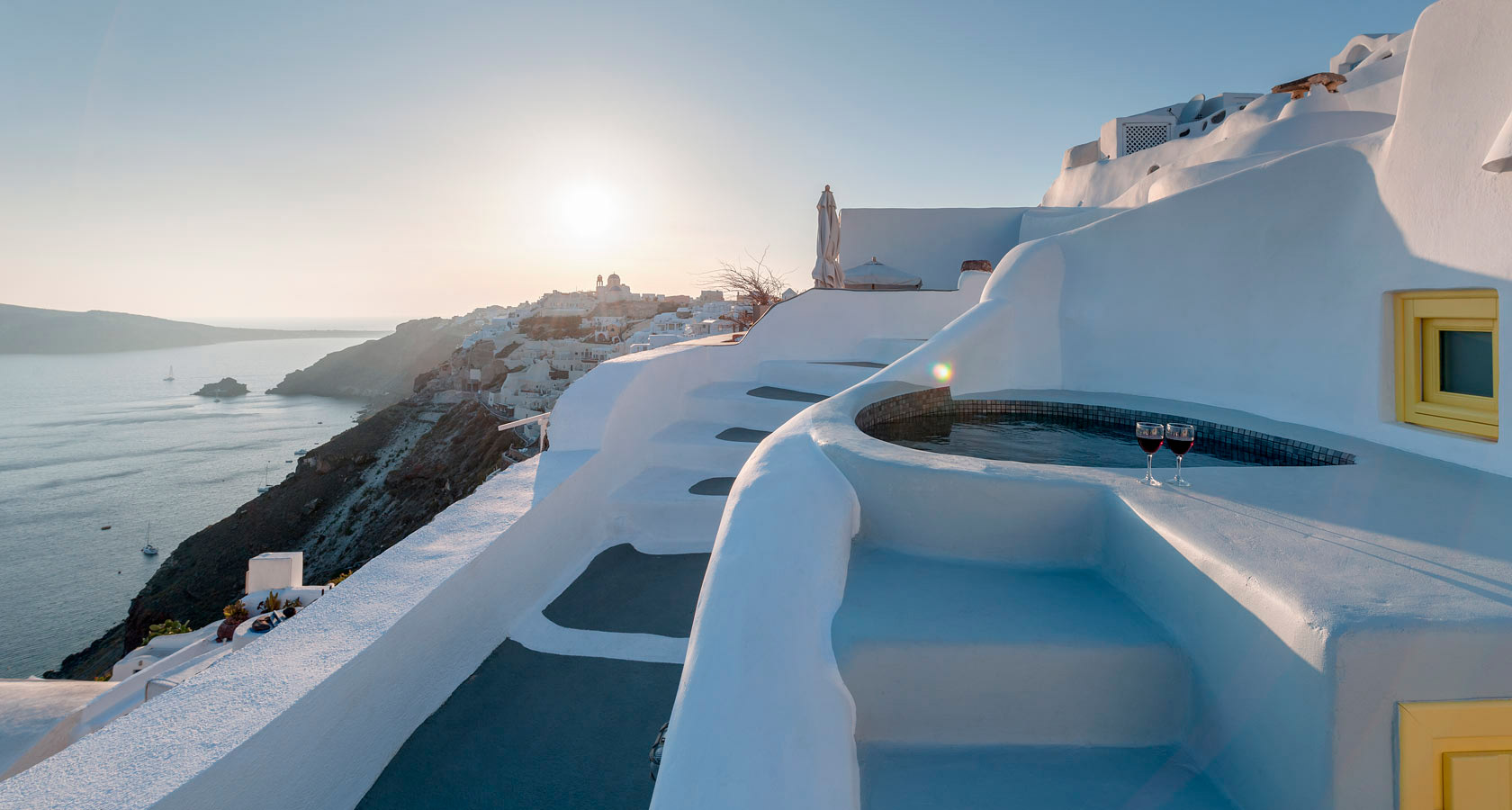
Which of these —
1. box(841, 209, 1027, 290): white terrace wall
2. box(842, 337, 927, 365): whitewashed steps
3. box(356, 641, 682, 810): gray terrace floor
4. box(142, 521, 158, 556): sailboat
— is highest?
box(841, 209, 1027, 290): white terrace wall

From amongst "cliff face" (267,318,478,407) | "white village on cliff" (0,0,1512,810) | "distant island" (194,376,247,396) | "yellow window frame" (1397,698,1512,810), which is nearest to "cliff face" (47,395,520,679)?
"white village on cliff" (0,0,1512,810)

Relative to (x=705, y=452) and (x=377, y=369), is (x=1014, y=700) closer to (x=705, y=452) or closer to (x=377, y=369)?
(x=705, y=452)

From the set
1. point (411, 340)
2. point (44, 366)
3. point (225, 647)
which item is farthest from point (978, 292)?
point (44, 366)

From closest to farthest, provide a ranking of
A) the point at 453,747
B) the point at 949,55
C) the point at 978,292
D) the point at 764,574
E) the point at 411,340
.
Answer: the point at 764,574, the point at 453,747, the point at 978,292, the point at 949,55, the point at 411,340

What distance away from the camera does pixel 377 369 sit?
76938mm

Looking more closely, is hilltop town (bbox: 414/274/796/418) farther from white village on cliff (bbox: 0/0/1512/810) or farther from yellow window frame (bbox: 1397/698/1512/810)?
yellow window frame (bbox: 1397/698/1512/810)

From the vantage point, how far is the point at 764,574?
1607 millimetres

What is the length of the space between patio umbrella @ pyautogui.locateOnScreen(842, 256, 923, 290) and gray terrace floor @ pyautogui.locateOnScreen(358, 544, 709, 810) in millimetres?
8661

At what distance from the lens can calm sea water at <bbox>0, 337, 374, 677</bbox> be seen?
953 inches

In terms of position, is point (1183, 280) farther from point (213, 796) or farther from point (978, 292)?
point (213, 796)

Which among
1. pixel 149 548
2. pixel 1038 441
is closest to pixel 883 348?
pixel 1038 441

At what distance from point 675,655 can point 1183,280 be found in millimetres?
4438

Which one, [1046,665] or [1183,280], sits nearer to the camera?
[1046,665]

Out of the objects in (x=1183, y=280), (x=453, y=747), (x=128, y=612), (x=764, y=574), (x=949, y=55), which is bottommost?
(x=128, y=612)
